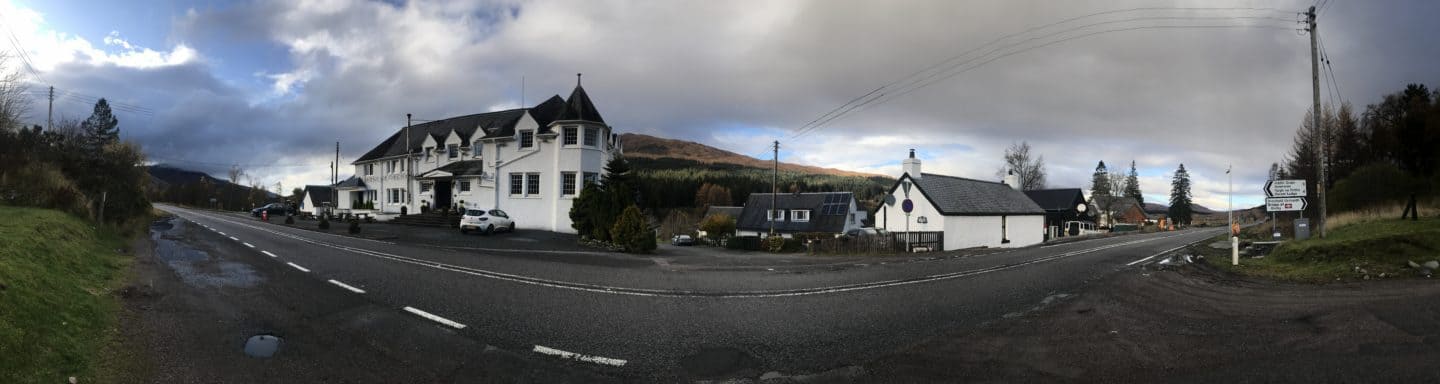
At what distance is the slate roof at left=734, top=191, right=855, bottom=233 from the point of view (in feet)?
174

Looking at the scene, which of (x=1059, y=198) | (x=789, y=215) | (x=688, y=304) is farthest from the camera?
(x=1059, y=198)

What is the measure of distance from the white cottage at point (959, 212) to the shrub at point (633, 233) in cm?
1622

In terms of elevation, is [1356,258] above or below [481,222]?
below

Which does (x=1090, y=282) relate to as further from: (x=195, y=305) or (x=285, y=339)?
(x=195, y=305)

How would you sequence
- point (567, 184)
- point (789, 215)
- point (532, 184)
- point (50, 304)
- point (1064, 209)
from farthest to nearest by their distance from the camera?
1. point (1064, 209)
2. point (789, 215)
3. point (532, 184)
4. point (567, 184)
5. point (50, 304)

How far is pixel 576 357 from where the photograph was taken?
602 cm

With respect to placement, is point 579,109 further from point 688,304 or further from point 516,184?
point 688,304

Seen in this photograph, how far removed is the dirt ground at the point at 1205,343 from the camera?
17.0 feet

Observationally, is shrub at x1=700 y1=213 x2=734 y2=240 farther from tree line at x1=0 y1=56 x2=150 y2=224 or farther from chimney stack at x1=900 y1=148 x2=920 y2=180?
tree line at x1=0 y1=56 x2=150 y2=224

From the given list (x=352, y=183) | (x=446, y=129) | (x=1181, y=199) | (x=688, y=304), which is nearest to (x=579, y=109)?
(x=446, y=129)

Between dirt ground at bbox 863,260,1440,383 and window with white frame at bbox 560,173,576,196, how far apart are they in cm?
3030

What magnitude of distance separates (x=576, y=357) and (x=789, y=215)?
51.0m

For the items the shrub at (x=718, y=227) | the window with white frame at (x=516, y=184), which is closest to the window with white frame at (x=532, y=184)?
the window with white frame at (x=516, y=184)

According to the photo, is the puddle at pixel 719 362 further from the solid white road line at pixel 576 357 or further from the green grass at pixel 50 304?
the green grass at pixel 50 304
